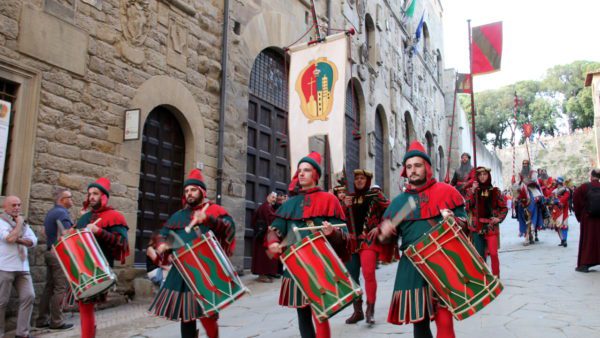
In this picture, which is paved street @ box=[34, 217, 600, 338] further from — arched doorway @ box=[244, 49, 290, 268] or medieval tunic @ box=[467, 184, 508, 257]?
arched doorway @ box=[244, 49, 290, 268]

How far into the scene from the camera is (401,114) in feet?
70.1

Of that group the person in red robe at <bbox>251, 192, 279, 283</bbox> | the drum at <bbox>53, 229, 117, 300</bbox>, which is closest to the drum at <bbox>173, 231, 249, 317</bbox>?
the drum at <bbox>53, 229, 117, 300</bbox>

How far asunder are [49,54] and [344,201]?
4464 mm

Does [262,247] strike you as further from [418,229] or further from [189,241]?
[418,229]

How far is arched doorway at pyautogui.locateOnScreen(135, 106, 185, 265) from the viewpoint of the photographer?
864cm

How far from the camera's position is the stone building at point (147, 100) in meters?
6.81

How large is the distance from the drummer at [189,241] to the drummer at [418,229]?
1.45m

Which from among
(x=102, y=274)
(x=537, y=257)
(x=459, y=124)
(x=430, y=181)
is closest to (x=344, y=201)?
(x=430, y=181)

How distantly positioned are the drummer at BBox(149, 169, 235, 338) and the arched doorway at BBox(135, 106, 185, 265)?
4.31 metres

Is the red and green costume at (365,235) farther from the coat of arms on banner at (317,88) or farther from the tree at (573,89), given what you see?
the tree at (573,89)

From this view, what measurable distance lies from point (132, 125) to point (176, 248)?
421 centimetres

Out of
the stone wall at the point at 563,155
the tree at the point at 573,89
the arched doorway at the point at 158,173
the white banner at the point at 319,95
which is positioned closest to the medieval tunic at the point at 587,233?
the white banner at the point at 319,95

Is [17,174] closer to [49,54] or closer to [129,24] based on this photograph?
[49,54]

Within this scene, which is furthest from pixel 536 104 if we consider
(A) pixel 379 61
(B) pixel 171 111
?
(B) pixel 171 111
